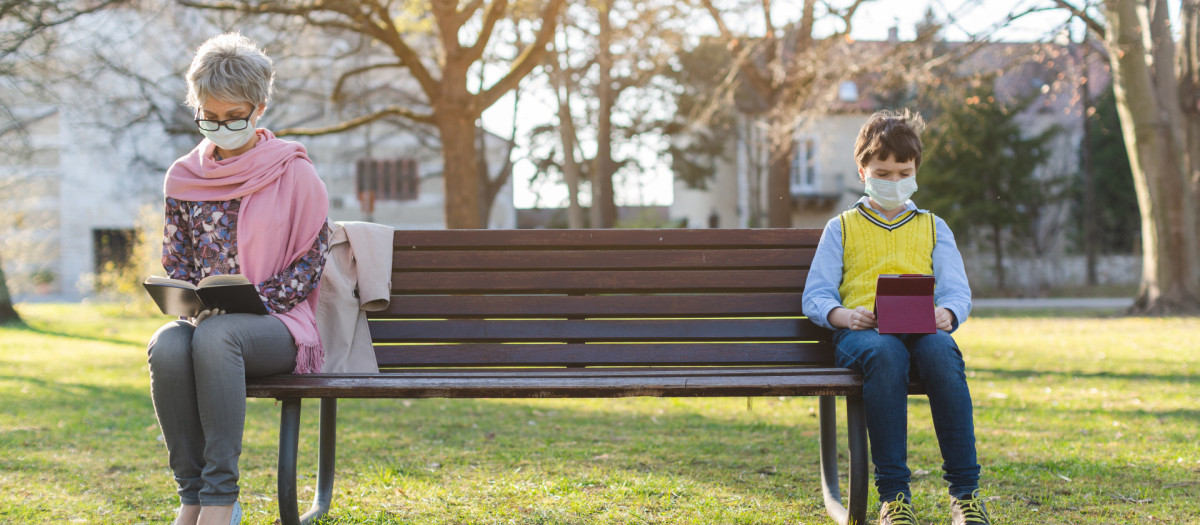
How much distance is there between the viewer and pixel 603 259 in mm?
3912

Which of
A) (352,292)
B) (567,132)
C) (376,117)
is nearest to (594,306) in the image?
(352,292)

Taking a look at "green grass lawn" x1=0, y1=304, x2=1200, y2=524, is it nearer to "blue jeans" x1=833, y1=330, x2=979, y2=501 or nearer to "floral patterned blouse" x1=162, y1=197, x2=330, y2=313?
"blue jeans" x1=833, y1=330, x2=979, y2=501

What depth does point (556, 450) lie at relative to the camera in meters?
5.21

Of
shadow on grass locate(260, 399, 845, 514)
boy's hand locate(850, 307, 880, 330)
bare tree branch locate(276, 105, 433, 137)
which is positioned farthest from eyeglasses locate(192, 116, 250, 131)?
bare tree branch locate(276, 105, 433, 137)

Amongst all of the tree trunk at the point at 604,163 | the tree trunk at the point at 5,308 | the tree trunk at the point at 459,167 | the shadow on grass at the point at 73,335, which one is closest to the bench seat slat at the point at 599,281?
the tree trunk at the point at 459,167

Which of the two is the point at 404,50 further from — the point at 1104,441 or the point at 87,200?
the point at 87,200

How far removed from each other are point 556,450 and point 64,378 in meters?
5.76

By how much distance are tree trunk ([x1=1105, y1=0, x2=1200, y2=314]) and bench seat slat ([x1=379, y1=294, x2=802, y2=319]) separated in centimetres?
1198

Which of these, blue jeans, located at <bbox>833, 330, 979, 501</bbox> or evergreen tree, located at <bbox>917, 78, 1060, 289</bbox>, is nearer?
blue jeans, located at <bbox>833, 330, 979, 501</bbox>

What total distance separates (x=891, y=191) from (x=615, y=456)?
2167mm

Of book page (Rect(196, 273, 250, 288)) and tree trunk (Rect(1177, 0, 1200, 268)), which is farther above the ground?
tree trunk (Rect(1177, 0, 1200, 268))

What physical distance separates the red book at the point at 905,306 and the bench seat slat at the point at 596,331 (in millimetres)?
637

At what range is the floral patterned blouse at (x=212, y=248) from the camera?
3.32 metres

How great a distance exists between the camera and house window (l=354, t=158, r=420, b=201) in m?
36.4
